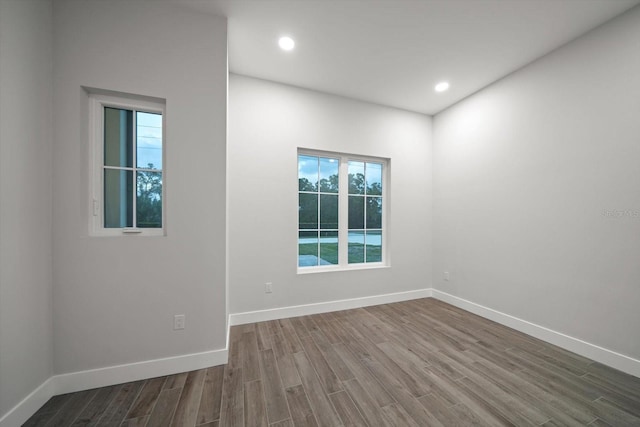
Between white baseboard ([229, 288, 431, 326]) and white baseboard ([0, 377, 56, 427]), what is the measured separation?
4.49 ft

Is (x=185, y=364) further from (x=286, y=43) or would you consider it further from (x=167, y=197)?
(x=286, y=43)

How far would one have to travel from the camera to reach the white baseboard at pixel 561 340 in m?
1.87

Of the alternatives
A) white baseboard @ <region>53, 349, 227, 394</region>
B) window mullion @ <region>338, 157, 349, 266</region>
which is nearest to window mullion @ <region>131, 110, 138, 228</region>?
white baseboard @ <region>53, 349, 227, 394</region>

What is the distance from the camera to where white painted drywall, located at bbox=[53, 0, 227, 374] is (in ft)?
5.37

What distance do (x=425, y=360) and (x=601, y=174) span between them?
2.28 metres

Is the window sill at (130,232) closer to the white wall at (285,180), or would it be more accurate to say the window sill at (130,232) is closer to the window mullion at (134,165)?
the window mullion at (134,165)

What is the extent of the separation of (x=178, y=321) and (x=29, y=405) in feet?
2.77

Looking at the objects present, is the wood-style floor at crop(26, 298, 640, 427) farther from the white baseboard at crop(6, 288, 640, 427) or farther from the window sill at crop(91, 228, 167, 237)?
the window sill at crop(91, 228, 167, 237)

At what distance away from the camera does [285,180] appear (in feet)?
9.60

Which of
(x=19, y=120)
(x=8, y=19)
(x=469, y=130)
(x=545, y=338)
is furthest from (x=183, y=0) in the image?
(x=545, y=338)

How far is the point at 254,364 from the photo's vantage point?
1956mm

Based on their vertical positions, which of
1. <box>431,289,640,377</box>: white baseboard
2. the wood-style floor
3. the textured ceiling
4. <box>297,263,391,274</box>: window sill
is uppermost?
the textured ceiling

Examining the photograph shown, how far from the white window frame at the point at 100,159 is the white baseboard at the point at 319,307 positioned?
1.44 meters

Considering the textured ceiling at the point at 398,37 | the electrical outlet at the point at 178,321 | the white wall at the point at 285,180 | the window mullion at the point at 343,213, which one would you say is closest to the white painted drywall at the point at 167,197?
the electrical outlet at the point at 178,321
